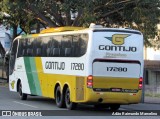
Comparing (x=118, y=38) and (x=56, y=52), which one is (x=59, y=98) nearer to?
(x=56, y=52)

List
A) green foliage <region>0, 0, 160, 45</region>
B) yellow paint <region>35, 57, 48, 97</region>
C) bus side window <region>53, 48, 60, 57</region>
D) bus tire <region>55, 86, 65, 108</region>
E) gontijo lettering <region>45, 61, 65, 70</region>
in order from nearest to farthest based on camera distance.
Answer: bus tire <region>55, 86, 65, 108</region> → gontijo lettering <region>45, 61, 65, 70</region> → bus side window <region>53, 48, 60, 57</region> → yellow paint <region>35, 57, 48, 97</region> → green foliage <region>0, 0, 160, 45</region>

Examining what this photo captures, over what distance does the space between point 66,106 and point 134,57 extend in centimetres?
350

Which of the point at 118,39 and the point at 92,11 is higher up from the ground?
the point at 92,11

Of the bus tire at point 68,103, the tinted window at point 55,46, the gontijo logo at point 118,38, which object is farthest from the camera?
the bus tire at point 68,103

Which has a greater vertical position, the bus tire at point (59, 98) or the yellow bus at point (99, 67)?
the yellow bus at point (99, 67)

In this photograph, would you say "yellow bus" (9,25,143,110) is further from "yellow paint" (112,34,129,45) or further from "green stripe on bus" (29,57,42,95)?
"green stripe on bus" (29,57,42,95)

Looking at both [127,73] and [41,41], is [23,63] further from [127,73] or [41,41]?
[127,73]

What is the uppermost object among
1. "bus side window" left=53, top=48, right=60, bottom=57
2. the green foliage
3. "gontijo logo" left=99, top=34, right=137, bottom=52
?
the green foliage

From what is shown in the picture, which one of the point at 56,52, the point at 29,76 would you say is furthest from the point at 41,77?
the point at 56,52

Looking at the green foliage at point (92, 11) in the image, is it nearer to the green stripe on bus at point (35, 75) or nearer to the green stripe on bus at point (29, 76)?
the green stripe on bus at point (29, 76)

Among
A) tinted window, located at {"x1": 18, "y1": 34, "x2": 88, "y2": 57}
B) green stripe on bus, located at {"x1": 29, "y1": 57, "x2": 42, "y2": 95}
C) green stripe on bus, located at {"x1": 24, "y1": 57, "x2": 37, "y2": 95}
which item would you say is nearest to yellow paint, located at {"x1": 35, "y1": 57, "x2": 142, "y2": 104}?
tinted window, located at {"x1": 18, "y1": 34, "x2": 88, "y2": 57}

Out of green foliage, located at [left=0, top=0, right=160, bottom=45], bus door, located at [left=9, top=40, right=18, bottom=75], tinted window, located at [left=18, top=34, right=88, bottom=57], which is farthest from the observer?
green foliage, located at [left=0, top=0, right=160, bottom=45]

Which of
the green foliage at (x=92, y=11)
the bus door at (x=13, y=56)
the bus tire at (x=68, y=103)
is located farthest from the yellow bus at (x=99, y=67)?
the green foliage at (x=92, y=11)

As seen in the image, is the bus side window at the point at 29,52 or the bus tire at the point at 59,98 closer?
the bus tire at the point at 59,98
